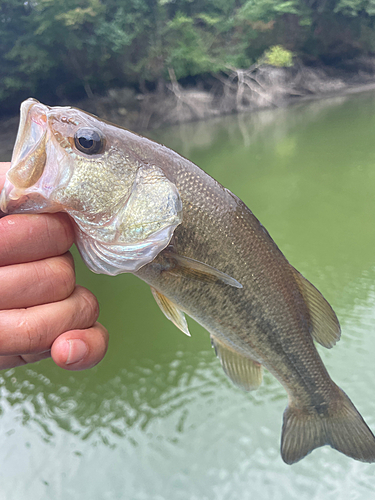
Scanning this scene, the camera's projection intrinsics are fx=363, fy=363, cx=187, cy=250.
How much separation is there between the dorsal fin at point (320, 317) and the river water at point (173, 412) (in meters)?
1.62

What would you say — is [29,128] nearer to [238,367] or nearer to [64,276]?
[64,276]

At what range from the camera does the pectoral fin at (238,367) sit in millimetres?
1485

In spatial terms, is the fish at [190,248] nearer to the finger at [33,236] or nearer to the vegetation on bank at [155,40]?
the finger at [33,236]

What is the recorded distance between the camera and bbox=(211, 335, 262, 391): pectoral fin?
149cm

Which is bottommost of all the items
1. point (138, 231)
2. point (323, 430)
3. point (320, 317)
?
point (323, 430)

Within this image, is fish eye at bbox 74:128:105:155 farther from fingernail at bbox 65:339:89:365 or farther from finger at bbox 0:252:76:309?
fingernail at bbox 65:339:89:365

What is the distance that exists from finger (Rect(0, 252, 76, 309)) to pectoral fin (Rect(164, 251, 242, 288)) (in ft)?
1.05

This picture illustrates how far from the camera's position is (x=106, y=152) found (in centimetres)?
108

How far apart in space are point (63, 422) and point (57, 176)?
2.82 m

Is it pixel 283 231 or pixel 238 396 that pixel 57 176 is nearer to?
pixel 238 396

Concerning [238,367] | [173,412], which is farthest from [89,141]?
[173,412]

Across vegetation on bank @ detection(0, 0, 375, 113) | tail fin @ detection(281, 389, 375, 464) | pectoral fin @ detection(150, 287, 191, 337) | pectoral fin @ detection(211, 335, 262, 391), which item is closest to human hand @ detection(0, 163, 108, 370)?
pectoral fin @ detection(150, 287, 191, 337)

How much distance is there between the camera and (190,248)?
3.89 ft

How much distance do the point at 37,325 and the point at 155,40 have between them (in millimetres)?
23635
